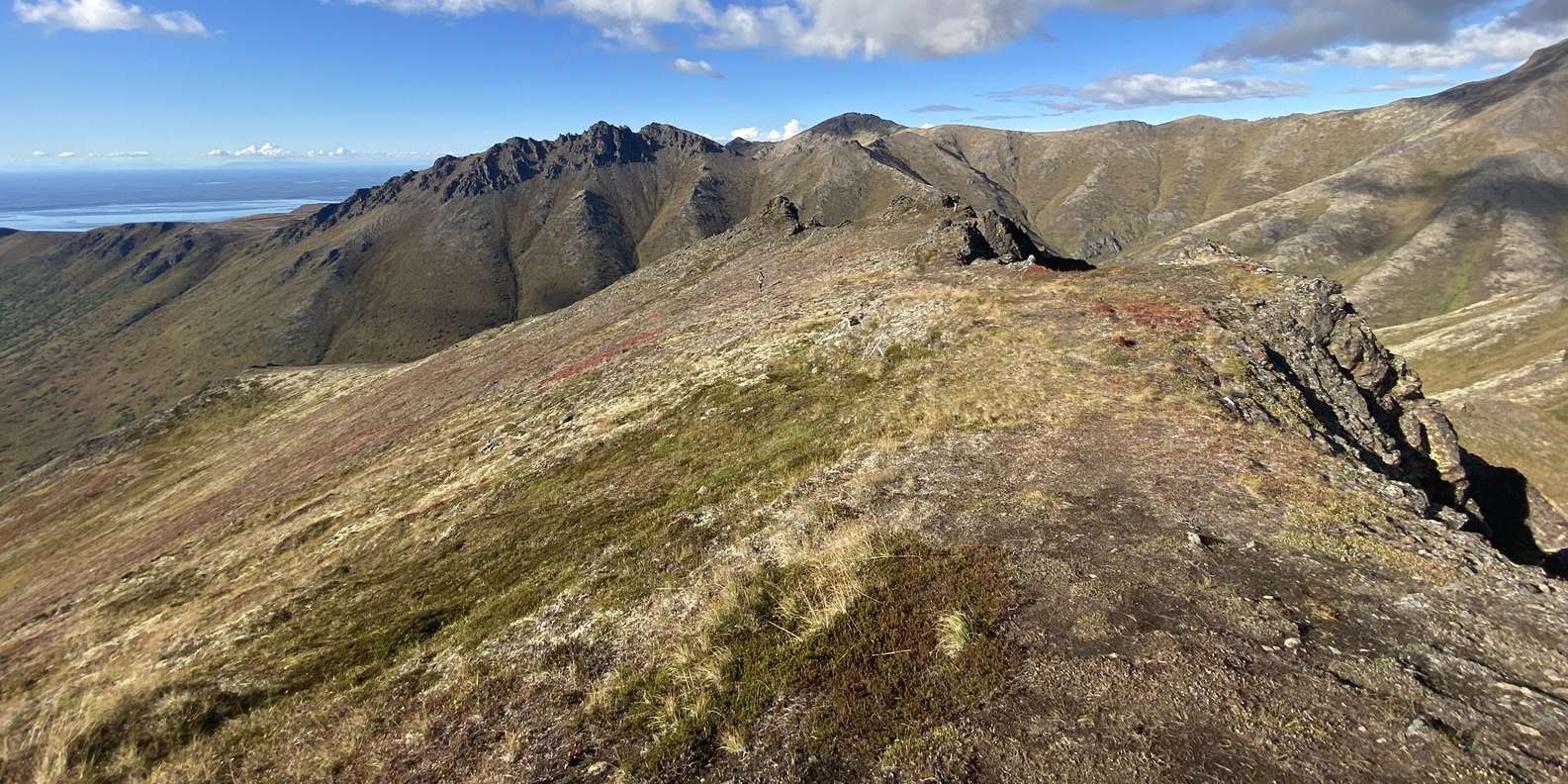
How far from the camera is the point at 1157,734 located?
9.93 m

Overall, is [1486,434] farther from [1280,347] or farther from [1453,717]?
[1453,717]

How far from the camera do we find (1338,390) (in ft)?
104

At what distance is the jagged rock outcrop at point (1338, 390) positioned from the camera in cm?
2598

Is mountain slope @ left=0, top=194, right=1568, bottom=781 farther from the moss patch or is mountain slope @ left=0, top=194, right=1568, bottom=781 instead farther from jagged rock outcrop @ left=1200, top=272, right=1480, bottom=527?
jagged rock outcrop @ left=1200, top=272, right=1480, bottom=527

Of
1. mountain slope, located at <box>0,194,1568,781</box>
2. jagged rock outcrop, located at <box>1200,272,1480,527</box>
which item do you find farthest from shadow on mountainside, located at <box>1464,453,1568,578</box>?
jagged rock outcrop, located at <box>1200,272,1480,527</box>

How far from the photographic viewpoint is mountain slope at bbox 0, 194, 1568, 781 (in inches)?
420

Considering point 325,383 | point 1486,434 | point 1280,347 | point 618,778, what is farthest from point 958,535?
point 325,383

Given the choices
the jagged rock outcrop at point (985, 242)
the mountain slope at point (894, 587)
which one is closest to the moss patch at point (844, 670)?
the mountain slope at point (894, 587)

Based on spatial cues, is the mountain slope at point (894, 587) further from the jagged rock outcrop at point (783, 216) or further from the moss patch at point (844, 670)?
the jagged rock outcrop at point (783, 216)

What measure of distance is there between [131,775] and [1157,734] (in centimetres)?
2078

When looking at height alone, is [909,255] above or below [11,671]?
above

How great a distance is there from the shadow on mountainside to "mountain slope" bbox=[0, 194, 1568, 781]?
2.87 feet

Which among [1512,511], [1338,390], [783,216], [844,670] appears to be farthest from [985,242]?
[844,670]

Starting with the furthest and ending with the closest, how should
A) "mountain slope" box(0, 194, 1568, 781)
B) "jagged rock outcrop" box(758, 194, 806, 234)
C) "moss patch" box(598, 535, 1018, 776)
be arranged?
"jagged rock outcrop" box(758, 194, 806, 234) → "moss patch" box(598, 535, 1018, 776) → "mountain slope" box(0, 194, 1568, 781)
